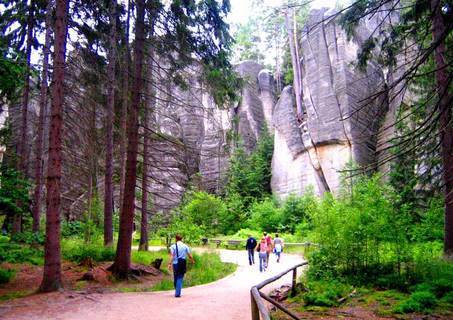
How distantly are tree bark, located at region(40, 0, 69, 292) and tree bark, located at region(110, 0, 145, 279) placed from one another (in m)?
2.51

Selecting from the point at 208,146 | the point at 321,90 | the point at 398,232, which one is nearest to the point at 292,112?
the point at 321,90

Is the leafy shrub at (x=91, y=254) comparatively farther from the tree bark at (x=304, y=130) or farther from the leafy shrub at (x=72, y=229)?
the tree bark at (x=304, y=130)

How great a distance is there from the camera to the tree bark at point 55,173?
924cm

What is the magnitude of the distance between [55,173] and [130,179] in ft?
8.60

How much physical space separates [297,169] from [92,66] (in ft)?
70.5

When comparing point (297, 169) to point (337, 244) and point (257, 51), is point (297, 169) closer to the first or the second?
point (337, 244)

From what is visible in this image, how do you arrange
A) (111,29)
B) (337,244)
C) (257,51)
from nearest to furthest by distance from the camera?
(337,244) → (111,29) → (257,51)

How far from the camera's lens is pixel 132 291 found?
10.2 m

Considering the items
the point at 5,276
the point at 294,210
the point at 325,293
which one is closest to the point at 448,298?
the point at 325,293

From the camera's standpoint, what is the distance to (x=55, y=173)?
9625 mm

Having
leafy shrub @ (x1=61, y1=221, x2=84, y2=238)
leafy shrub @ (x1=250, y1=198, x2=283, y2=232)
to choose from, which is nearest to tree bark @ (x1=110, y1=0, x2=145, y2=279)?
leafy shrub @ (x1=61, y1=221, x2=84, y2=238)

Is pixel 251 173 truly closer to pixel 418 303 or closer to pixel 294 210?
pixel 294 210

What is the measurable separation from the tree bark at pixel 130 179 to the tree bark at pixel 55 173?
251cm

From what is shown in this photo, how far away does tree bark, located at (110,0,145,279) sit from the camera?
463 inches
